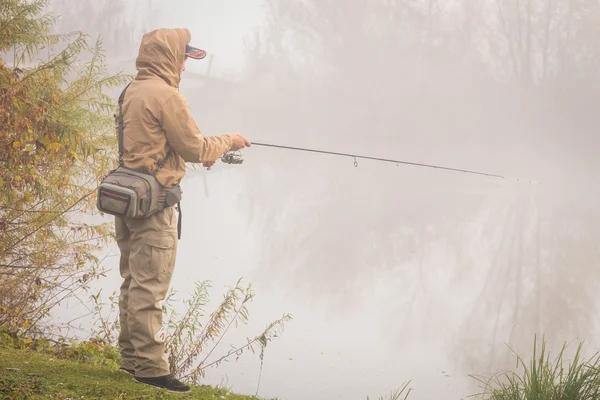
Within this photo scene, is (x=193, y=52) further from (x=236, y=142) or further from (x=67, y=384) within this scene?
(x=67, y=384)

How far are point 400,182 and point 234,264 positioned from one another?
13.5 meters

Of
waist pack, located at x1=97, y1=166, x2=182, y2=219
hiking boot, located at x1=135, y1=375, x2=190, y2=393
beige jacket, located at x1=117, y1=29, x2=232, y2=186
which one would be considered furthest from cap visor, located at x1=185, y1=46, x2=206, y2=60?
hiking boot, located at x1=135, y1=375, x2=190, y2=393

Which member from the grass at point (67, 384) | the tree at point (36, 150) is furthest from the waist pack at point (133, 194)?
the tree at point (36, 150)

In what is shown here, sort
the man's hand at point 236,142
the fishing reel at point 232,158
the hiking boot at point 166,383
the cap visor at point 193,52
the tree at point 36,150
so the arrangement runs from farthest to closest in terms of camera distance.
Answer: the tree at point 36,150, the fishing reel at point 232,158, the man's hand at point 236,142, the cap visor at point 193,52, the hiking boot at point 166,383

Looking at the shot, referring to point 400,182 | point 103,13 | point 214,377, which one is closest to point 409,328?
point 214,377

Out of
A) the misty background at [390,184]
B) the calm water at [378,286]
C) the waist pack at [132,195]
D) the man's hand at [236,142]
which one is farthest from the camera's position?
the misty background at [390,184]

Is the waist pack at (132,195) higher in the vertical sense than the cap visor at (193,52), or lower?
lower

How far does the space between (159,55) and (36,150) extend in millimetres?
1907

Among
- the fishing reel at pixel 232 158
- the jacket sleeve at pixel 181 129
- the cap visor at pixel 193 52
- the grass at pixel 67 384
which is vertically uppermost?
the cap visor at pixel 193 52

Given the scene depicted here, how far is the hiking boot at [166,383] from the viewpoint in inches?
115

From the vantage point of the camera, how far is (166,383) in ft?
9.65

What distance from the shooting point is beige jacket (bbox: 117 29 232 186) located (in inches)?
113

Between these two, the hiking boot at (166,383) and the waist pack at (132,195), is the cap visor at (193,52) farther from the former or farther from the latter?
the hiking boot at (166,383)

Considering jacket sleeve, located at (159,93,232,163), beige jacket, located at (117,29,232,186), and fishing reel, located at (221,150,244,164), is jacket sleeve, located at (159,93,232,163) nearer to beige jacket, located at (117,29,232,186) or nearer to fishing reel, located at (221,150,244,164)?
beige jacket, located at (117,29,232,186)
